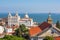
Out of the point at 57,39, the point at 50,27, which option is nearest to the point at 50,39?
the point at 57,39

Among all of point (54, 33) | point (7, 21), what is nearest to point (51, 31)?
point (54, 33)

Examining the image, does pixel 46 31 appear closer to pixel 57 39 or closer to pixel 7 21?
pixel 57 39

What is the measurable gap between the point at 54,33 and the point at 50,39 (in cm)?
489

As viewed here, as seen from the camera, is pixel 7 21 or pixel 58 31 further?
pixel 7 21

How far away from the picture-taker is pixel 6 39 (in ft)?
88.8

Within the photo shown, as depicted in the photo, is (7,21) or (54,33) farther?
(7,21)

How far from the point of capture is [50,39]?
22406 mm

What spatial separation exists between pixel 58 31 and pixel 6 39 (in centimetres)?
577

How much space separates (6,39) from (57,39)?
6681 millimetres

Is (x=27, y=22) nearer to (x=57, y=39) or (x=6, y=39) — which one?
(x=6, y=39)

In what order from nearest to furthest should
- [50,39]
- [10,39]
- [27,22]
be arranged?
[50,39] → [10,39] → [27,22]

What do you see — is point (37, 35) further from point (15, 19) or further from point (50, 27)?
point (15, 19)

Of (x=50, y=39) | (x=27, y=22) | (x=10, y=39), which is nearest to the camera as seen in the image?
(x=50, y=39)

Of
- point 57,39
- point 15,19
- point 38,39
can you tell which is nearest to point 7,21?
point 15,19
